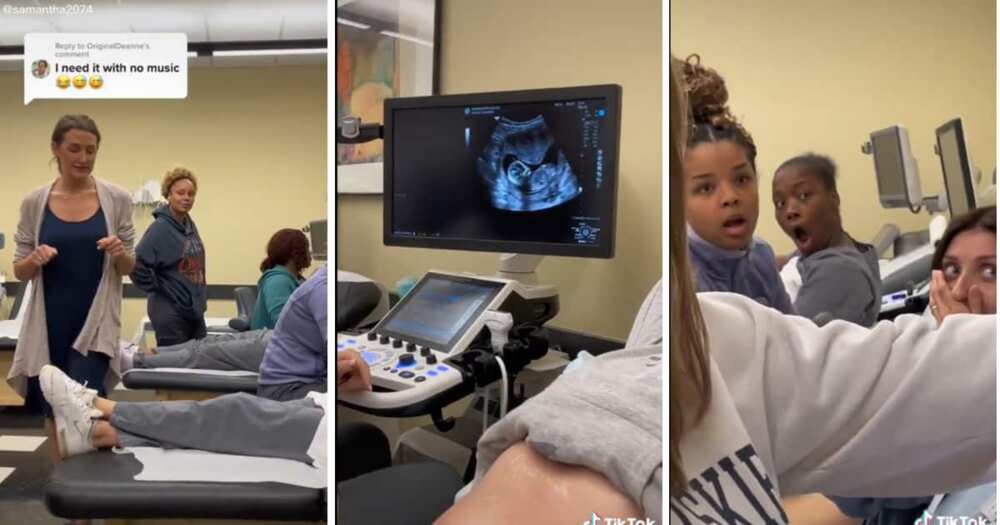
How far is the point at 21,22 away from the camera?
2.35 meters

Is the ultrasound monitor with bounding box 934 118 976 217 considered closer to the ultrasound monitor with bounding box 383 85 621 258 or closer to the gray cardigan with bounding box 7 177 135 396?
the ultrasound monitor with bounding box 383 85 621 258

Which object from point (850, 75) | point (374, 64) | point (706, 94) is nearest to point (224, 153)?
point (374, 64)

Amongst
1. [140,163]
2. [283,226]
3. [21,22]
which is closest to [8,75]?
[21,22]

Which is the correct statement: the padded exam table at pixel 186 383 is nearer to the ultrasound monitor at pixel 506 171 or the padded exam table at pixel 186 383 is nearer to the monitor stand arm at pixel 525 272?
the ultrasound monitor at pixel 506 171

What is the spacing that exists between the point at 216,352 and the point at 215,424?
0.19 m

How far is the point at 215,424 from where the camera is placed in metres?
2.39

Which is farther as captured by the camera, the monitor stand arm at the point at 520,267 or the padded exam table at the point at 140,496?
the monitor stand arm at the point at 520,267

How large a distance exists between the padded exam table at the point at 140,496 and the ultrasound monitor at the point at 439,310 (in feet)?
1.70

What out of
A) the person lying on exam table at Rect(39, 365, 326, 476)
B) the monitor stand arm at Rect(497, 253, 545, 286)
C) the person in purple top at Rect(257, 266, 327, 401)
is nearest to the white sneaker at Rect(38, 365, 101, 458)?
the person lying on exam table at Rect(39, 365, 326, 476)

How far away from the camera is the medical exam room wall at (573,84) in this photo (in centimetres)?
239

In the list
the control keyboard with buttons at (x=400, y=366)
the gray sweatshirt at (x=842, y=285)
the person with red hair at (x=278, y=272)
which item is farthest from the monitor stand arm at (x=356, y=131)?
the gray sweatshirt at (x=842, y=285)

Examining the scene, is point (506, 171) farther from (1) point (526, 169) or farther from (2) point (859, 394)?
(2) point (859, 394)

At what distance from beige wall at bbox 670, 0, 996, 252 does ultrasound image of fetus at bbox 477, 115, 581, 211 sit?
1.43 feet

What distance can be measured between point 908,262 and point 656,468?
856 millimetres
